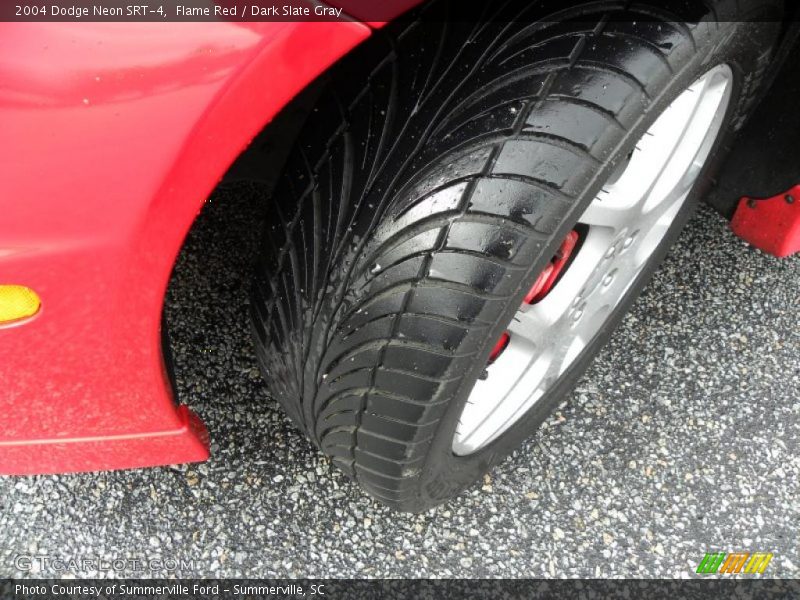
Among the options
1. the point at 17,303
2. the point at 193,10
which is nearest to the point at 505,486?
the point at 17,303

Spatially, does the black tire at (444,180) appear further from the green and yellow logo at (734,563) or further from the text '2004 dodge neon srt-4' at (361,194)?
the green and yellow logo at (734,563)

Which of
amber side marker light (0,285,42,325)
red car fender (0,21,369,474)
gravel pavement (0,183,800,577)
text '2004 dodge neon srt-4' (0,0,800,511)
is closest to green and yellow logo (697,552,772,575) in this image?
gravel pavement (0,183,800,577)

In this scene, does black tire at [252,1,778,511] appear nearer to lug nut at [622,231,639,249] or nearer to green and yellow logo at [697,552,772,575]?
lug nut at [622,231,639,249]

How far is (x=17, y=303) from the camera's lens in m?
0.89

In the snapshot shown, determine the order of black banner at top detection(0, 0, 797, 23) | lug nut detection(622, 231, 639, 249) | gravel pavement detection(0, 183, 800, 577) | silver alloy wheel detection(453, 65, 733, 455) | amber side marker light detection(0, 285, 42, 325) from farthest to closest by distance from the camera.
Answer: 1. gravel pavement detection(0, 183, 800, 577)
2. lug nut detection(622, 231, 639, 249)
3. silver alloy wheel detection(453, 65, 733, 455)
4. amber side marker light detection(0, 285, 42, 325)
5. black banner at top detection(0, 0, 797, 23)

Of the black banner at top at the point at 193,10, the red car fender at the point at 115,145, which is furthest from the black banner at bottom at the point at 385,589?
the black banner at top at the point at 193,10

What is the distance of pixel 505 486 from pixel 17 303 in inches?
40.5

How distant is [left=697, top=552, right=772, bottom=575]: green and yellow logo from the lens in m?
1.48

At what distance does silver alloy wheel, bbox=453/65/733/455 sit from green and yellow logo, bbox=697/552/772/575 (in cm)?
47

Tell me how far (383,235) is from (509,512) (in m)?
0.77

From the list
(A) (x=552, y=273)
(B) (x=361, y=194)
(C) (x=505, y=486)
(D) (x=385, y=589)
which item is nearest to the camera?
(B) (x=361, y=194)

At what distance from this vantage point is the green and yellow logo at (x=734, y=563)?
148 centimetres

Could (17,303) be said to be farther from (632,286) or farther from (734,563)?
(734,563)

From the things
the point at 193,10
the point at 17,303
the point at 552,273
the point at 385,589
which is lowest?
the point at 385,589
